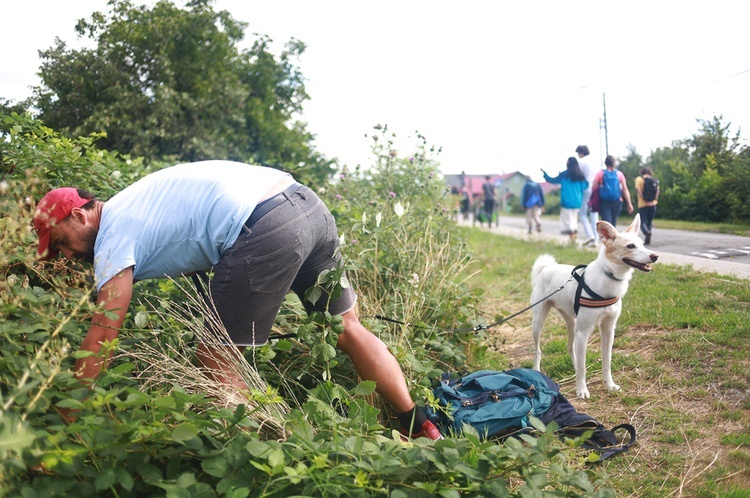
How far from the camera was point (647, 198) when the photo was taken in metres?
6.42

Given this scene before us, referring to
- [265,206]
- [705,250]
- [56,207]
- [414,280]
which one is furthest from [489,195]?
[56,207]

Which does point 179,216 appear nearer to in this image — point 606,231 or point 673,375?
point 606,231

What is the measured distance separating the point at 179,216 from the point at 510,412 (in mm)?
2128

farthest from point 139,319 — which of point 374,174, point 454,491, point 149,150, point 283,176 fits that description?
point 149,150

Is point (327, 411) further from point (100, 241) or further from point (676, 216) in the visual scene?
point (676, 216)

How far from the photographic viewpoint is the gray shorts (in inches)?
102

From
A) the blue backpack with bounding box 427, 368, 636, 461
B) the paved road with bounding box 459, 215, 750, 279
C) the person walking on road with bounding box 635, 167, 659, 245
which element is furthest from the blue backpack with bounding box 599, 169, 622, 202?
the blue backpack with bounding box 427, 368, 636, 461

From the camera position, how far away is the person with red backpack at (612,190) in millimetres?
8762

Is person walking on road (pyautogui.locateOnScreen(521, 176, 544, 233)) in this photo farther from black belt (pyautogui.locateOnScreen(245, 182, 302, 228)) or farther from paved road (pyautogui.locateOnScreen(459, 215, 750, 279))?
black belt (pyautogui.locateOnScreen(245, 182, 302, 228))

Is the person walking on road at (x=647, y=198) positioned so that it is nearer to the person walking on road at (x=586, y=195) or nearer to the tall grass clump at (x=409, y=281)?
the tall grass clump at (x=409, y=281)

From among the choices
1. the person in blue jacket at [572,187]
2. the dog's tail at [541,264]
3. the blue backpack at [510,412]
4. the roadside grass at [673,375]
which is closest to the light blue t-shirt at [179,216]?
the blue backpack at [510,412]

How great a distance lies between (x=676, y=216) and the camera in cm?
548

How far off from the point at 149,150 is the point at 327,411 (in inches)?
325

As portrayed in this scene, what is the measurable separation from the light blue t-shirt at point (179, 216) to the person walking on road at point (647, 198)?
180 inches
